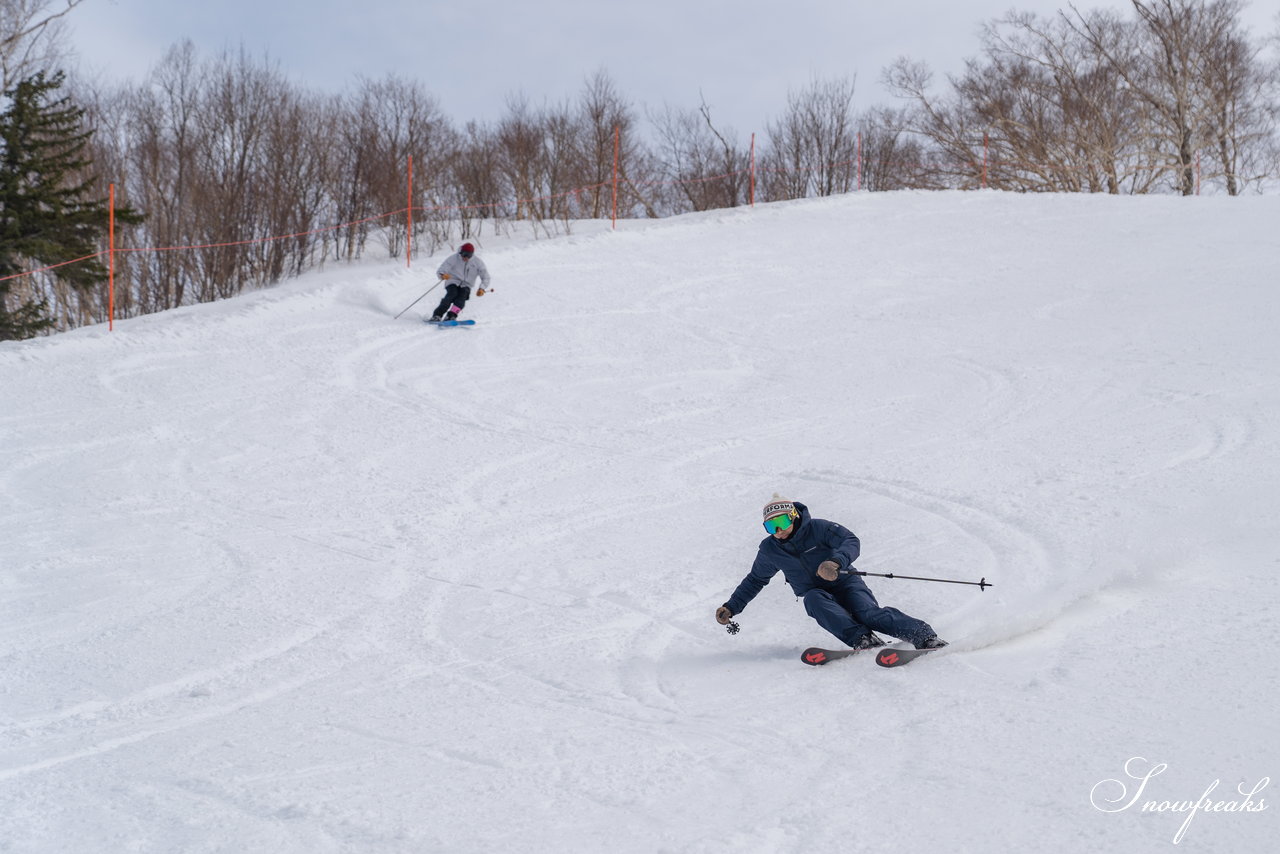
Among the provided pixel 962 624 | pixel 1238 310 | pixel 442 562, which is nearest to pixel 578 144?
pixel 1238 310

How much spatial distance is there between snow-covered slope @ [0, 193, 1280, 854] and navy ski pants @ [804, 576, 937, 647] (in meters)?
0.32

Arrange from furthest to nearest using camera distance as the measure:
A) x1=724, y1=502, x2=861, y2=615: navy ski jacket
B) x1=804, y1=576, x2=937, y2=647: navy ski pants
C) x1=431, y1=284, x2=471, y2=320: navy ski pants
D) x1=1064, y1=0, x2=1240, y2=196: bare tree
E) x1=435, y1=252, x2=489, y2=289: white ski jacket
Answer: x1=1064, y1=0, x2=1240, y2=196: bare tree
x1=435, y1=252, x2=489, y2=289: white ski jacket
x1=431, y1=284, x2=471, y2=320: navy ski pants
x1=724, y1=502, x2=861, y2=615: navy ski jacket
x1=804, y1=576, x2=937, y2=647: navy ski pants

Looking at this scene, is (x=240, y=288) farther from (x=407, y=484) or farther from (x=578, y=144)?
(x=407, y=484)

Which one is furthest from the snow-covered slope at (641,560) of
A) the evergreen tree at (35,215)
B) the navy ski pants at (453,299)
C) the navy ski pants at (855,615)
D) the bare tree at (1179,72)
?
the bare tree at (1179,72)

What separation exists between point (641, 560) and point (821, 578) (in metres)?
1.91

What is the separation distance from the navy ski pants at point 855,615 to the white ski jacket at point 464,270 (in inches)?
394

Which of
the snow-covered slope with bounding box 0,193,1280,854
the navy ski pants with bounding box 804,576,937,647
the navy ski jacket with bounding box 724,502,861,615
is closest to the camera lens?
the snow-covered slope with bounding box 0,193,1280,854

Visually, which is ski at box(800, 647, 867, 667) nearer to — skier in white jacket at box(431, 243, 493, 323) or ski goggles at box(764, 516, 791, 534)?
ski goggles at box(764, 516, 791, 534)

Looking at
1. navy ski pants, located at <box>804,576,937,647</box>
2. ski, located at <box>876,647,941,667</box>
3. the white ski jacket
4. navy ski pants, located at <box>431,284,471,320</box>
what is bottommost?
ski, located at <box>876,647,941,667</box>

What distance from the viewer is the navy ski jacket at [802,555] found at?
6230 mm

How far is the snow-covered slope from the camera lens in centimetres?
426

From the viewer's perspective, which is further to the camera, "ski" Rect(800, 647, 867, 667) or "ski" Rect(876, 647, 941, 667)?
"ski" Rect(800, 647, 867, 667)

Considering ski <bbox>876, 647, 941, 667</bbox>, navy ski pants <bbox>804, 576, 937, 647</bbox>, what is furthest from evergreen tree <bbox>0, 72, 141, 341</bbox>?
ski <bbox>876, 647, 941, 667</bbox>

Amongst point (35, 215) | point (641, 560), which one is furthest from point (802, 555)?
point (35, 215)
